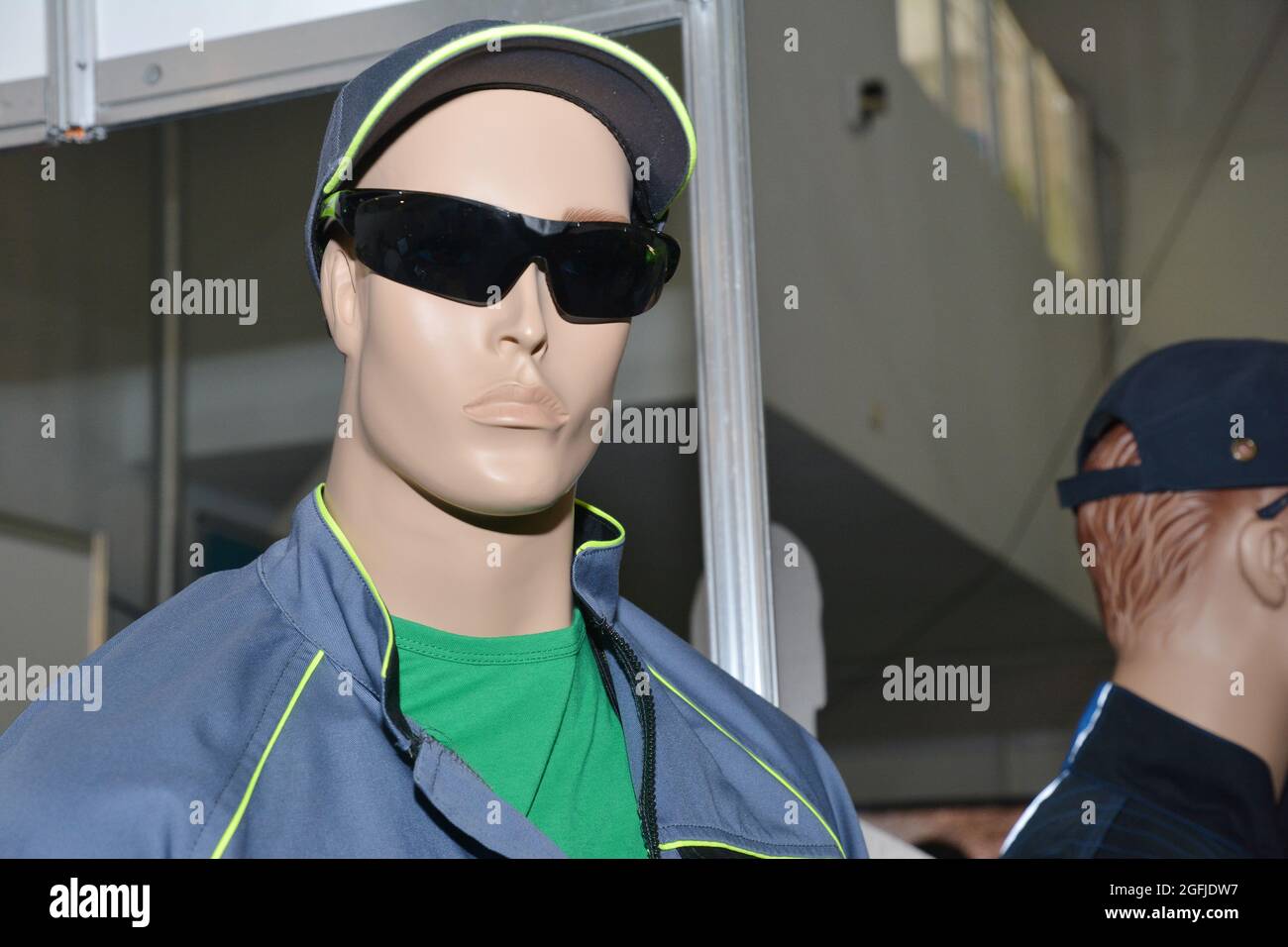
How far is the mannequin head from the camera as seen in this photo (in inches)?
69.8

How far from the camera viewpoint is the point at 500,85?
1.22 meters

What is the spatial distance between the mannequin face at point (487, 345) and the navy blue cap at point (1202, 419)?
0.94 meters

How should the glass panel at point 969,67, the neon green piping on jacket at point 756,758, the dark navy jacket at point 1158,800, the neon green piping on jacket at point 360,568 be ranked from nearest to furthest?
1. the neon green piping on jacket at point 360,568
2. the neon green piping on jacket at point 756,758
3. the dark navy jacket at point 1158,800
4. the glass panel at point 969,67

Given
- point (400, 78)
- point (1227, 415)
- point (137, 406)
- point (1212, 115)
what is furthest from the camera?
point (137, 406)

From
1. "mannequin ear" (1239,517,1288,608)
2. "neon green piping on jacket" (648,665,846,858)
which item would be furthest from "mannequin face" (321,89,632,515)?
"mannequin ear" (1239,517,1288,608)

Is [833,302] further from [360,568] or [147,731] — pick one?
[147,731]

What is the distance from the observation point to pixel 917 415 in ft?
14.4

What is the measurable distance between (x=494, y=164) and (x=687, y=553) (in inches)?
118

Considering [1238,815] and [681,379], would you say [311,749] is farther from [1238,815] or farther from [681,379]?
[681,379]

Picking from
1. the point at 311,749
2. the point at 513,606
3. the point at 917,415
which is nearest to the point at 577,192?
the point at 513,606

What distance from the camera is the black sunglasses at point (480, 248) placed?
3.81ft

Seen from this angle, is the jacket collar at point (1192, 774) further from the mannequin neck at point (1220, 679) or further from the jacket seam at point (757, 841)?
the jacket seam at point (757, 841)

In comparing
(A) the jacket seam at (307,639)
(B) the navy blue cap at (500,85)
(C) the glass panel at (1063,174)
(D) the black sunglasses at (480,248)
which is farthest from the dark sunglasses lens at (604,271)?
(C) the glass panel at (1063,174)

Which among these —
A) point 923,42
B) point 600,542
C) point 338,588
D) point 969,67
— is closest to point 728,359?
point 600,542
